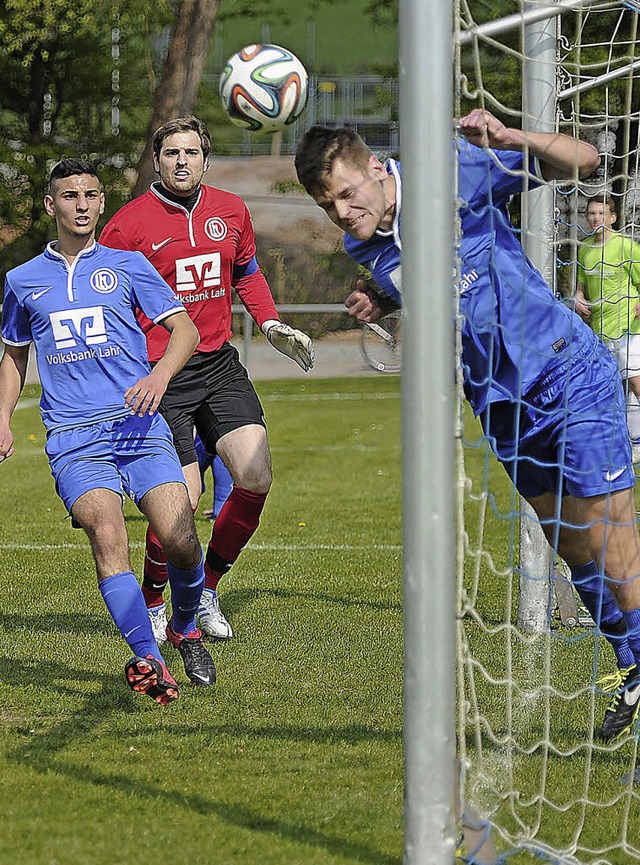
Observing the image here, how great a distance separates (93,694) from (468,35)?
3168 millimetres

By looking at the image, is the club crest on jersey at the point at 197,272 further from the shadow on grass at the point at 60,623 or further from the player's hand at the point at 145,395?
the shadow on grass at the point at 60,623

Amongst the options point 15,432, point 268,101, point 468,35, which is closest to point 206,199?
point 268,101

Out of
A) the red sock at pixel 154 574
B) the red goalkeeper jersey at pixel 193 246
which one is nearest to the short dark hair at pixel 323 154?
the red goalkeeper jersey at pixel 193 246

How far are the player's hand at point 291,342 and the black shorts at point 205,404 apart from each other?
0.80 feet

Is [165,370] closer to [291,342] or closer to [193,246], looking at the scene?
[291,342]

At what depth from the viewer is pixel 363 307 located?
416cm

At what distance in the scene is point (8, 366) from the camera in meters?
5.17

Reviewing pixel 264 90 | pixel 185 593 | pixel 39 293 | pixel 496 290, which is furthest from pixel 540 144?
pixel 264 90

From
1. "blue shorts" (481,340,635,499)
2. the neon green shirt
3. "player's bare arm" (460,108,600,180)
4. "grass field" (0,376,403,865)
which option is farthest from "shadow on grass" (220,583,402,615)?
"player's bare arm" (460,108,600,180)

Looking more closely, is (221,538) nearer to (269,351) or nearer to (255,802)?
(255,802)

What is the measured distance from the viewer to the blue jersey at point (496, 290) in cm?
389

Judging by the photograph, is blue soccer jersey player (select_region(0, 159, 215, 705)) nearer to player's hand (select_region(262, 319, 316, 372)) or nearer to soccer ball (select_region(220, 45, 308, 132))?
player's hand (select_region(262, 319, 316, 372))

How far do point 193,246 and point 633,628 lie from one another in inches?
114

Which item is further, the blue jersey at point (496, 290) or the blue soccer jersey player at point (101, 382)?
the blue soccer jersey player at point (101, 382)
